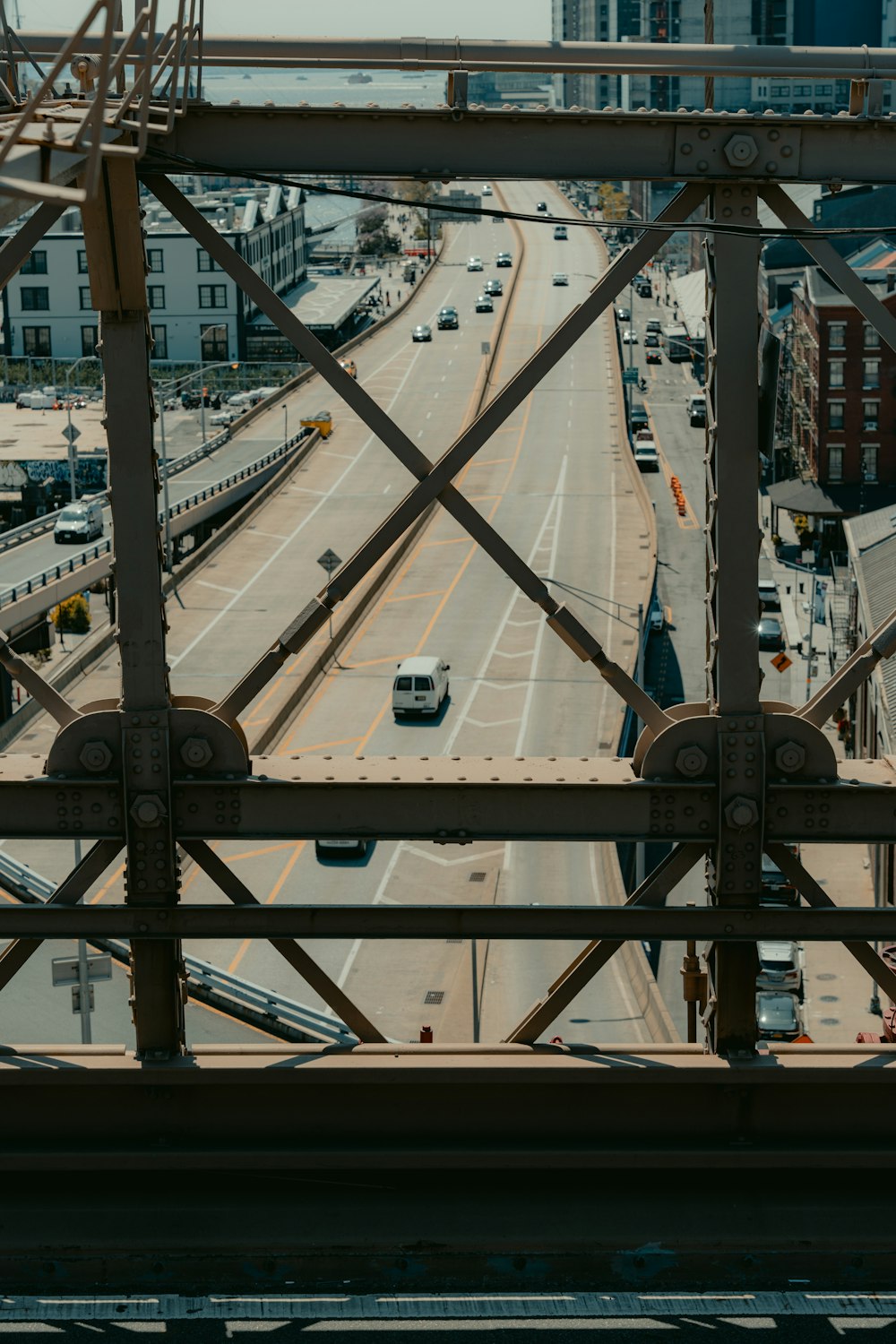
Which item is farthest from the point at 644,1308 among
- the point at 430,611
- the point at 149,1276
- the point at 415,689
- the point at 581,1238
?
the point at 430,611

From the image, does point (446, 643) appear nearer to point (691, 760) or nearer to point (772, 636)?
point (772, 636)

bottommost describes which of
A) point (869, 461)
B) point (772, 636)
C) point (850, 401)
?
point (772, 636)

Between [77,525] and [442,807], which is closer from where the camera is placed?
[442,807]

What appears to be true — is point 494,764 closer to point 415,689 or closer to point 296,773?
point 296,773

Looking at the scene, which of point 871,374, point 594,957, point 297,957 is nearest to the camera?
point 594,957

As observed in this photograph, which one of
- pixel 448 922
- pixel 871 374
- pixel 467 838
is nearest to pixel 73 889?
pixel 448 922

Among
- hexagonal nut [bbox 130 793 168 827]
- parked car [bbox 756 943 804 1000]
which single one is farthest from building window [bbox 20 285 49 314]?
hexagonal nut [bbox 130 793 168 827]
